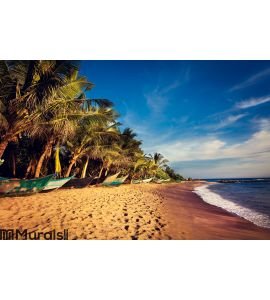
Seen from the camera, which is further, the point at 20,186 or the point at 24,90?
the point at 20,186

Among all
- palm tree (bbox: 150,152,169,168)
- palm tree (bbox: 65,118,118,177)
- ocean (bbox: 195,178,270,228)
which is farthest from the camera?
palm tree (bbox: 150,152,169,168)

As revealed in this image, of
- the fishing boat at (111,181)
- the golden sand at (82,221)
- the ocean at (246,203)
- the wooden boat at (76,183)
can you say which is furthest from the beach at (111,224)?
the fishing boat at (111,181)

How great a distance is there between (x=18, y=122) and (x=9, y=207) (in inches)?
78.8

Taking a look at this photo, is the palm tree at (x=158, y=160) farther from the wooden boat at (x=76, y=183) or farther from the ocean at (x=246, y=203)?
the wooden boat at (x=76, y=183)

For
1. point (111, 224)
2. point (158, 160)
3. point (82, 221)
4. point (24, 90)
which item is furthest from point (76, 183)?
point (158, 160)

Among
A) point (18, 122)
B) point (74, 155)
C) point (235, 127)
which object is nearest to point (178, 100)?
point (235, 127)

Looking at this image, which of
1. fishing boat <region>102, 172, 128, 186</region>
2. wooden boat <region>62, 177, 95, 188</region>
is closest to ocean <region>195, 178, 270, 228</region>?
fishing boat <region>102, 172, 128, 186</region>

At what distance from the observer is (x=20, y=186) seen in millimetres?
6102

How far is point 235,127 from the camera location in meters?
5.24

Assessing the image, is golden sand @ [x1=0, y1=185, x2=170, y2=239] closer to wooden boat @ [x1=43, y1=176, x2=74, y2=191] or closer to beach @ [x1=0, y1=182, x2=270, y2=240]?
beach @ [x1=0, y1=182, x2=270, y2=240]

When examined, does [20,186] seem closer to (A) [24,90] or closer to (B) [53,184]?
(B) [53,184]

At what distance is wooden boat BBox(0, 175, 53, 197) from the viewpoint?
18.9ft

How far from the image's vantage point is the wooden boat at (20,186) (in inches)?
227
